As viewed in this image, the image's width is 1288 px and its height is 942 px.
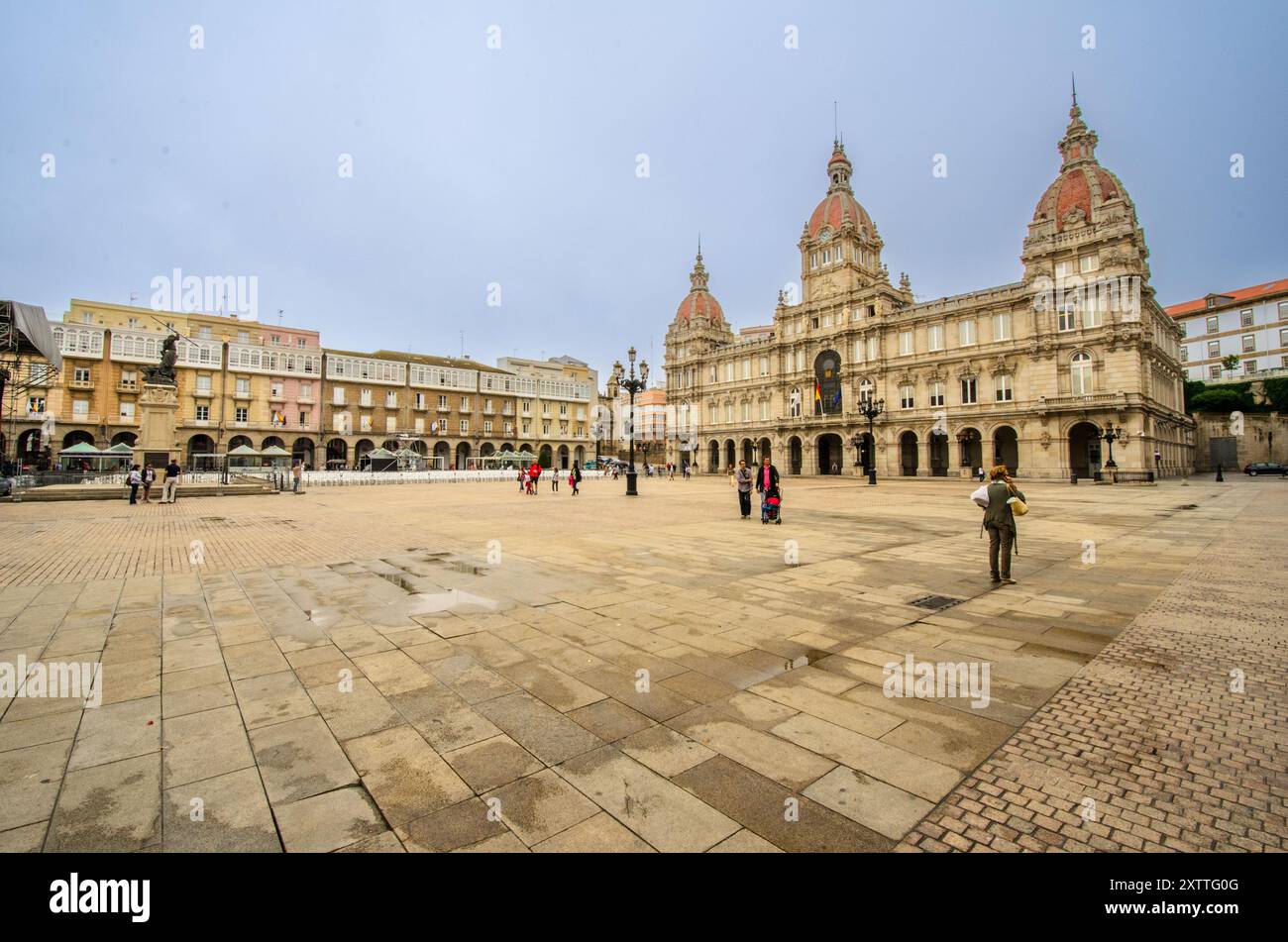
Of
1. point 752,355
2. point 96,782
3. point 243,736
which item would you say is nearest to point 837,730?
point 243,736

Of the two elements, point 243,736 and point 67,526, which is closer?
point 243,736

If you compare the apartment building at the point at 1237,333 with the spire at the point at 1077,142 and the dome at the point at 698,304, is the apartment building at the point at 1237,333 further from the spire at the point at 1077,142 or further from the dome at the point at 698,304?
the dome at the point at 698,304

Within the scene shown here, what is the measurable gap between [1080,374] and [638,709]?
49.0m

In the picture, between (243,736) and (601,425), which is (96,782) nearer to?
(243,736)

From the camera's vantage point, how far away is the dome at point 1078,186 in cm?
4069

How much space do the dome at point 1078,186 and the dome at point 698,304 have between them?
3947cm

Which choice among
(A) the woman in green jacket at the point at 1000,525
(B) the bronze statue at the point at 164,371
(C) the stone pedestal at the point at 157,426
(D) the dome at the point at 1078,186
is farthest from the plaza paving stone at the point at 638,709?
(D) the dome at the point at 1078,186

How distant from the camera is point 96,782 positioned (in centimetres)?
278

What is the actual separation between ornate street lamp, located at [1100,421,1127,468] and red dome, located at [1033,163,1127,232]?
16.1 metres

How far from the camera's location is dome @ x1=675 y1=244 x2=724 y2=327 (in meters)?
76.8

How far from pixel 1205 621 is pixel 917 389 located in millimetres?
47699

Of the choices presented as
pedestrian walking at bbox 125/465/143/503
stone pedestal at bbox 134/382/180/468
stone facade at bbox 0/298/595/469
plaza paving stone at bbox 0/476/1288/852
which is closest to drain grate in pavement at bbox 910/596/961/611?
plaza paving stone at bbox 0/476/1288/852

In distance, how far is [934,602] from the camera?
644cm

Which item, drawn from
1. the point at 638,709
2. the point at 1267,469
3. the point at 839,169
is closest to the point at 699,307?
the point at 839,169
